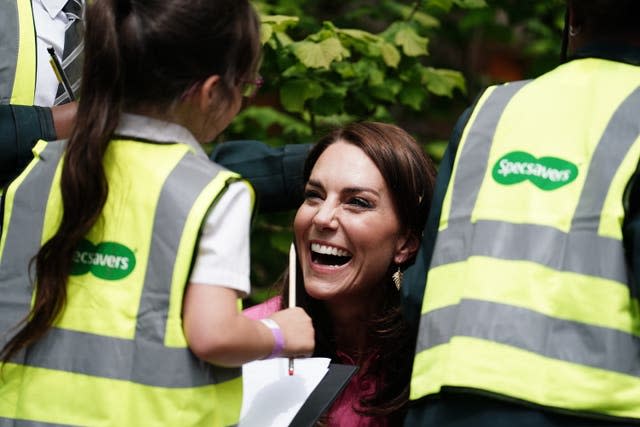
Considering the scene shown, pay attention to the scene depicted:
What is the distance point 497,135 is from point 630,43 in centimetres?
32

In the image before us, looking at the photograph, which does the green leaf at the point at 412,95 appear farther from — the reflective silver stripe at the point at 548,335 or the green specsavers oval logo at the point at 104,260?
the green specsavers oval logo at the point at 104,260

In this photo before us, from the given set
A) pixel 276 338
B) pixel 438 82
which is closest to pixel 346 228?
pixel 276 338

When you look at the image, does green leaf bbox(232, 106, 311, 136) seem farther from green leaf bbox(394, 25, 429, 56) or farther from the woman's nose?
the woman's nose

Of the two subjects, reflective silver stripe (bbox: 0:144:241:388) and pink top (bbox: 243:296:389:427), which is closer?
reflective silver stripe (bbox: 0:144:241:388)

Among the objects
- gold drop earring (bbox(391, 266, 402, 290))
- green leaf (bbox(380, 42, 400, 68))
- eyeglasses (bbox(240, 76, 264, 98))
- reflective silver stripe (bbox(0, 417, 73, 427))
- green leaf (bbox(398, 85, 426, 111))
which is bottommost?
gold drop earring (bbox(391, 266, 402, 290))

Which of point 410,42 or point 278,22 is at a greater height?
point 278,22

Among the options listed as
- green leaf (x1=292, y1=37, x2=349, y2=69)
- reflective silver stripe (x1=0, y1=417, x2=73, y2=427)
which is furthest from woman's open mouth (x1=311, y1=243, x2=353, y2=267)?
reflective silver stripe (x1=0, y1=417, x2=73, y2=427)

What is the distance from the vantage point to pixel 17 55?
2768 millimetres

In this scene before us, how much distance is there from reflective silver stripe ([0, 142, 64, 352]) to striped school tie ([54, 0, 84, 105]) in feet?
2.55

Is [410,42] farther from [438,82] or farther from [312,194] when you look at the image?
[312,194]

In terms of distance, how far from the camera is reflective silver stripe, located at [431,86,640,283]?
7.06ft

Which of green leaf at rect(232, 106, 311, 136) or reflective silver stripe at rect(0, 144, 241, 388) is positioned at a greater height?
reflective silver stripe at rect(0, 144, 241, 388)

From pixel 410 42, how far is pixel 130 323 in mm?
2227

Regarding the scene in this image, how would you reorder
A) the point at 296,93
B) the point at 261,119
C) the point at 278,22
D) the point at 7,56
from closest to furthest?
the point at 7,56 → the point at 278,22 → the point at 296,93 → the point at 261,119
